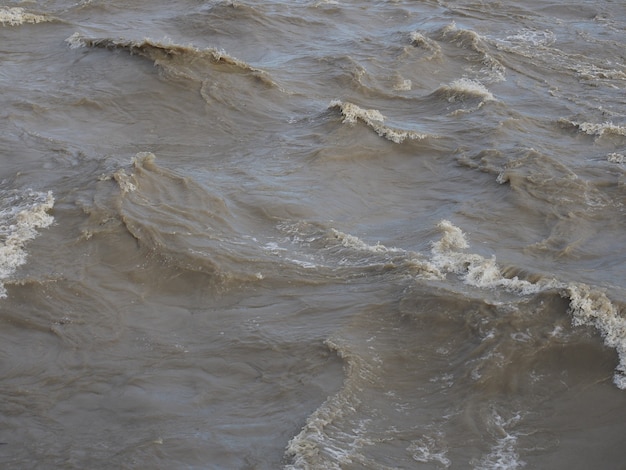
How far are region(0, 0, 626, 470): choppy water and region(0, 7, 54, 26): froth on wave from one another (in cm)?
14

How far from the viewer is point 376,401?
19.1ft

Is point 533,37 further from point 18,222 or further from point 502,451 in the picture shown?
point 502,451

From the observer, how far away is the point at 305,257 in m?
7.52

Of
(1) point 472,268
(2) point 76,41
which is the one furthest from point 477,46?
(1) point 472,268

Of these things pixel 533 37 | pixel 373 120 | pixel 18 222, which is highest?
pixel 533 37

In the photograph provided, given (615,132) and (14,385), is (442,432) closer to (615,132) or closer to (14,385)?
(14,385)

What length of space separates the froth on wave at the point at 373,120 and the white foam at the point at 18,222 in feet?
13.2

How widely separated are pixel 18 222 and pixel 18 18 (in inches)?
287

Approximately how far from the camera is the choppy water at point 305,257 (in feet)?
18.2

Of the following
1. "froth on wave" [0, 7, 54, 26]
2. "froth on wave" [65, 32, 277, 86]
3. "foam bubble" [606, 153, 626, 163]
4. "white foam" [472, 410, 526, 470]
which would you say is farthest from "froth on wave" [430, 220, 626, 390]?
"froth on wave" [0, 7, 54, 26]

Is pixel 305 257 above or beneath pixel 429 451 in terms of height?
above

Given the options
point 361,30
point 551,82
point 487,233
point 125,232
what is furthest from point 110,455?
point 361,30

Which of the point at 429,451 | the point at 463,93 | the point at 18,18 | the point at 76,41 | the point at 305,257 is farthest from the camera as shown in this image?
the point at 18,18

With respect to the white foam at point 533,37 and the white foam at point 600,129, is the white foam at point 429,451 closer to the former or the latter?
the white foam at point 600,129
